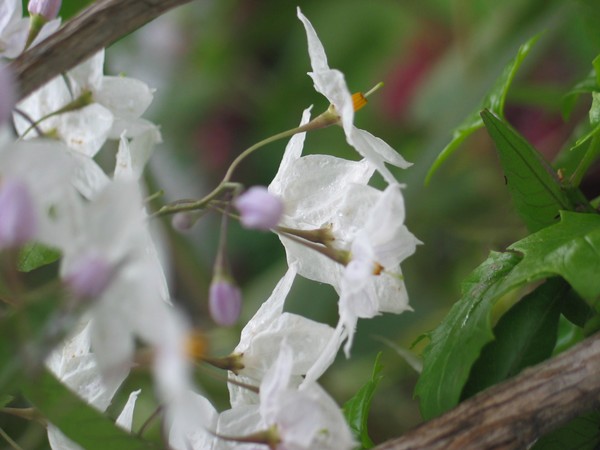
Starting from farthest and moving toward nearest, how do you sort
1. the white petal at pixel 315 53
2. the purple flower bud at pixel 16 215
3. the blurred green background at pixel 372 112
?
the blurred green background at pixel 372 112
the white petal at pixel 315 53
the purple flower bud at pixel 16 215

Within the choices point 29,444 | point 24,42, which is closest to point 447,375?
point 24,42

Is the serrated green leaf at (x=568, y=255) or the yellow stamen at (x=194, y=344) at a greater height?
the yellow stamen at (x=194, y=344)

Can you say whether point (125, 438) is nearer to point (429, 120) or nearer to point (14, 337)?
point (14, 337)

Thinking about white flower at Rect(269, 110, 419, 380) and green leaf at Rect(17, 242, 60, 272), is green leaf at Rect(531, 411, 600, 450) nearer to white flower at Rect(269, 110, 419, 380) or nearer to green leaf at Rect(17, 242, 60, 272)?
white flower at Rect(269, 110, 419, 380)

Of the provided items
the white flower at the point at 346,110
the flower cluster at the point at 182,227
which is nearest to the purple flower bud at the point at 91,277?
the flower cluster at the point at 182,227

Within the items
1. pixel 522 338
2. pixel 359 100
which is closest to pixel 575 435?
pixel 522 338

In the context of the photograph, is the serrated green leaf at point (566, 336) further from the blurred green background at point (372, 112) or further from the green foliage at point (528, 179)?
the blurred green background at point (372, 112)
